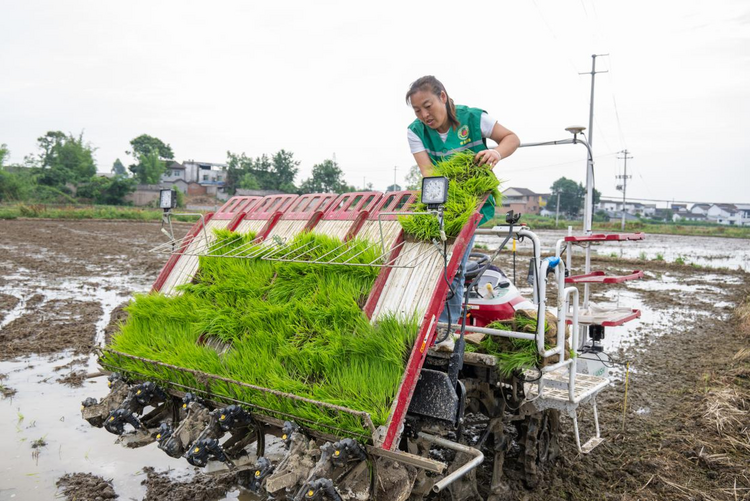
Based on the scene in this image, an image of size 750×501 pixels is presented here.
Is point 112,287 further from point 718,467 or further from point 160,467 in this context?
point 718,467

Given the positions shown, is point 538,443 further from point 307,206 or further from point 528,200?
point 528,200

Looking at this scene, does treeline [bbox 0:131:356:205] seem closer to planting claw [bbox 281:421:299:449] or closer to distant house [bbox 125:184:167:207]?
distant house [bbox 125:184:167:207]

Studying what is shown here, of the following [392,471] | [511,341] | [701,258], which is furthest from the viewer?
[701,258]

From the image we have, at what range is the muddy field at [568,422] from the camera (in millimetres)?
4676

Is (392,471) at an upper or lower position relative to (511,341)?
lower

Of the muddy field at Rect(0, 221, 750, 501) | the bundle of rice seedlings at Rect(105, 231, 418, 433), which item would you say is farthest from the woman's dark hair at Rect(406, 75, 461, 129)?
the muddy field at Rect(0, 221, 750, 501)

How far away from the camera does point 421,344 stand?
3385 millimetres

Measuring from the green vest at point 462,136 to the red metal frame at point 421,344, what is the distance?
511 mm

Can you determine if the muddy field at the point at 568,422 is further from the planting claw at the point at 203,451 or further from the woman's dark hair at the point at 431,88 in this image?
the woman's dark hair at the point at 431,88

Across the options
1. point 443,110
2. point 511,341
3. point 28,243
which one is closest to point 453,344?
point 511,341

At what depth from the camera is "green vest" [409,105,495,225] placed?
14.0ft

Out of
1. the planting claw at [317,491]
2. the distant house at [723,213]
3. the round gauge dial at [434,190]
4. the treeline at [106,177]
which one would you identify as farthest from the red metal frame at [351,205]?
the distant house at [723,213]

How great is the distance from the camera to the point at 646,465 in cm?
512

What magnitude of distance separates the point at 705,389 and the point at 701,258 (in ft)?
80.2
